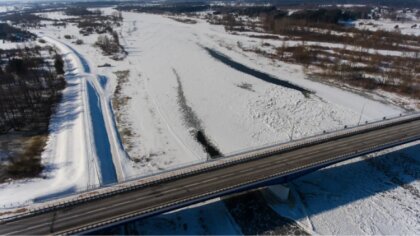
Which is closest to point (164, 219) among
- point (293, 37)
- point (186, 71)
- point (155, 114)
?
point (155, 114)

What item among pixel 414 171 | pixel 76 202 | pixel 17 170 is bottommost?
pixel 414 171

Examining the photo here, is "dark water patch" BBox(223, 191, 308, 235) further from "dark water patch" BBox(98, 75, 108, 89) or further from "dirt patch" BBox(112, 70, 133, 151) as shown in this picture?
"dark water patch" BBox(98, 75, 108, 89)

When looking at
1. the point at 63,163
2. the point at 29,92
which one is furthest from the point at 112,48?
the point at 63,163

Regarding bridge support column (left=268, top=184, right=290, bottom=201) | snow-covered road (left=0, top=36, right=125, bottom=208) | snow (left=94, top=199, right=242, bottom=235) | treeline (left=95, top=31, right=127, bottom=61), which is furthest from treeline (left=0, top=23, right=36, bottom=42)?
bridge support column (left=268, top=184, right=290, bottom=201)

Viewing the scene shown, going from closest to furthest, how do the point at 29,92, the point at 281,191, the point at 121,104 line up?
the point at 281,191 → the point at 121,104 → the point at 29,92

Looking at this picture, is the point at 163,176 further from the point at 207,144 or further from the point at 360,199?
the point at 360,199

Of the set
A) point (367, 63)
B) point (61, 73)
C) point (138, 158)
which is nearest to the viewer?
point (138, 158)

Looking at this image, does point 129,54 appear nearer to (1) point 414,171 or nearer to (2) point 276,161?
(2) point 276,161
